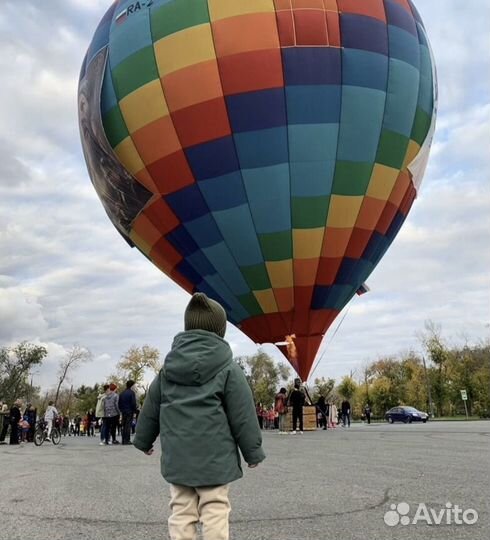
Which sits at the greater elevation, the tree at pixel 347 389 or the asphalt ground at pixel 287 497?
the tree at pixel 347 389

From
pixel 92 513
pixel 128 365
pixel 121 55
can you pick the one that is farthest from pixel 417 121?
pixel 128 365

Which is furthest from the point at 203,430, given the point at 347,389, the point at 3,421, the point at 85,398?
the point at 85,398

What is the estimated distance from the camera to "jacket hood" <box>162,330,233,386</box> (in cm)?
311

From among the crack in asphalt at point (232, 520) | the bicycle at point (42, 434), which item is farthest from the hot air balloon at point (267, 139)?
the crack in asphalt at point (232, 520)

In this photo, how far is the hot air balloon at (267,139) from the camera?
13320 mm

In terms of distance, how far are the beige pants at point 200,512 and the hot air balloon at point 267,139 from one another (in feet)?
35.9

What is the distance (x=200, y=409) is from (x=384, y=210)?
12.4 metres

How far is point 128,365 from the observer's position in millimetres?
57062

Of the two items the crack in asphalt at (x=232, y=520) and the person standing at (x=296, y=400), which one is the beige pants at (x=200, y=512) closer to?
the crack in asphalt at (x=232, y=520)

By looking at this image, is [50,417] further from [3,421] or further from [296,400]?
[296,400]

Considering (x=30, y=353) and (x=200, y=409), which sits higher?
(x=30, y=353)

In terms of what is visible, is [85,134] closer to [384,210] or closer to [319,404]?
[384,210]

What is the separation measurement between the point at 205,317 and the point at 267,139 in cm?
1057

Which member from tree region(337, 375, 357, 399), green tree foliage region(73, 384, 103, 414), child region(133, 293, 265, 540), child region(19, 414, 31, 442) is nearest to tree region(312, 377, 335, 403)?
tree region(337, 375, 357, 399)
